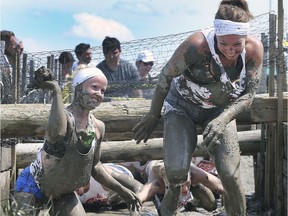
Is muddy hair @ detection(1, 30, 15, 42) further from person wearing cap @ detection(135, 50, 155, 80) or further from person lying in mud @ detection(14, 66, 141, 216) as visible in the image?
person lying in mud @ detection(14, 66, 141, 216)

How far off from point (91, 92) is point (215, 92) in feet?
3.70

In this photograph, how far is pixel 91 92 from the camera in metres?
5.88

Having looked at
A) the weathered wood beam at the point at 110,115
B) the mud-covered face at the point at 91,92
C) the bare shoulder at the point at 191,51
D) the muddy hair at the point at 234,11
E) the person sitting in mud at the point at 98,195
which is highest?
the muddy hair at the point at 234,11

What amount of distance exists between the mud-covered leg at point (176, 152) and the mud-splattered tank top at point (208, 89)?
21cm

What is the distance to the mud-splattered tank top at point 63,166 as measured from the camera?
19.0ft

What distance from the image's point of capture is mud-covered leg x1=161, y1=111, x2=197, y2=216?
567 centimetres

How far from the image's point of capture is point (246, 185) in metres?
10.6

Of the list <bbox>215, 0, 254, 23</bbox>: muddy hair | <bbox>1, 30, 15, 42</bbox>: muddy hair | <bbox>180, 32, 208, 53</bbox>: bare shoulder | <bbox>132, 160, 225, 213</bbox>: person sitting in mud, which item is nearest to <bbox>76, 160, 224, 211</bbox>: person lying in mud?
<bbox>132, 160, 225, 213</bbox>: person sitting in mud

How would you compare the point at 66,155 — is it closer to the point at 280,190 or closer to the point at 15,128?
the point at 15,128

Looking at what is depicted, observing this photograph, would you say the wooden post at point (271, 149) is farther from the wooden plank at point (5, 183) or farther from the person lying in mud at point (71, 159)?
the wooden plank at point (5, 183)

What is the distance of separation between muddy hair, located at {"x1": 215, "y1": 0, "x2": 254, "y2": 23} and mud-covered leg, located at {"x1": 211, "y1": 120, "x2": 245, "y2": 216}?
0.97 meters

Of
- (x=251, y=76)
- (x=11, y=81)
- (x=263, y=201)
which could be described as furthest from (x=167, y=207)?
(x=11, y=81)

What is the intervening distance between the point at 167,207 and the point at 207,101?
41.4 inches

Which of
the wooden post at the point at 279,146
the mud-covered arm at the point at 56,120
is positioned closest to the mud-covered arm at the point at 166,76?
the mud-covered arm at the point at 56,120
